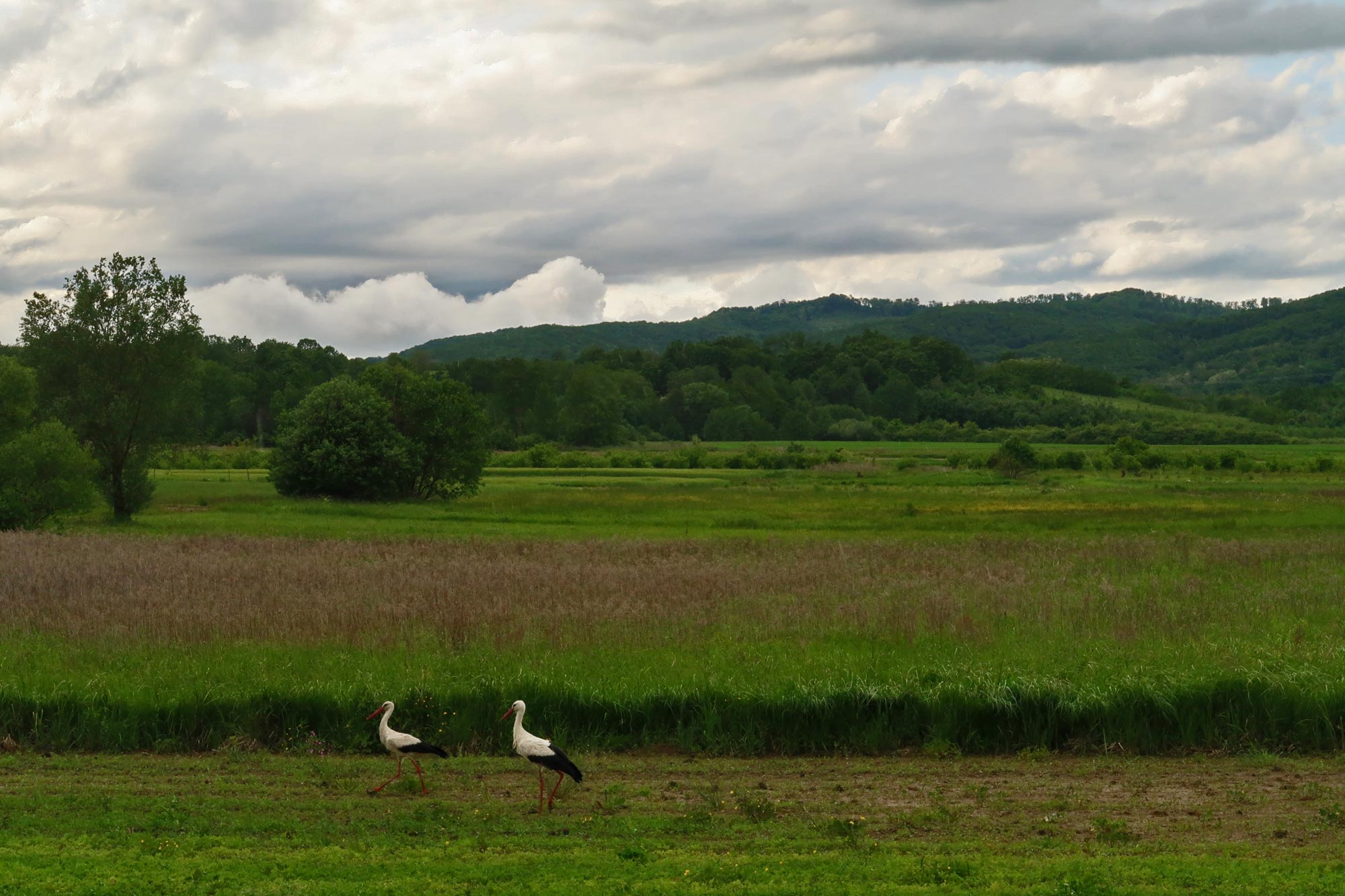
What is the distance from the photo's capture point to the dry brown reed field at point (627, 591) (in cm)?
2008

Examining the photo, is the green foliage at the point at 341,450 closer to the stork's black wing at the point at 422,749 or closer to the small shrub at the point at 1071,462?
the stork's black wing at the point at 422,749

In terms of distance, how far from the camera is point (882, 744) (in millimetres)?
14852

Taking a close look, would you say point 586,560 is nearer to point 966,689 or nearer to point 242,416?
point 966,689

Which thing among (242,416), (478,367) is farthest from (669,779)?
(478,367)

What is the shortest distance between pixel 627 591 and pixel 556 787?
12.8m

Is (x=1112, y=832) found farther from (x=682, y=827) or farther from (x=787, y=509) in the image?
(x=787, y=509)

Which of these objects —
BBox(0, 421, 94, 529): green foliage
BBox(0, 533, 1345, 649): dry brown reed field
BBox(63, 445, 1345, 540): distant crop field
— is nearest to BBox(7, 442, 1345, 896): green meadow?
BBox(0, 533, 1345, 649): dry brown reed field

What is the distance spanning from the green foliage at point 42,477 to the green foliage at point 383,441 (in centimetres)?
1563

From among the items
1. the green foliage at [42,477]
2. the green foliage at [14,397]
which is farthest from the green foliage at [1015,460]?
the green foliage at [14,397]

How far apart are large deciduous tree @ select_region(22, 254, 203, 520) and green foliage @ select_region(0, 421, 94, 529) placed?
669 cm

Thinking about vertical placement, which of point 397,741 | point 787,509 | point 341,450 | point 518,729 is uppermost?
point 341,450

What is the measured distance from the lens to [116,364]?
53.8 meters

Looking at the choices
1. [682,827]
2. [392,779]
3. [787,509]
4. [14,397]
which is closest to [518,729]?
[392,779]

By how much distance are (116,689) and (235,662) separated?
6.45 feet
